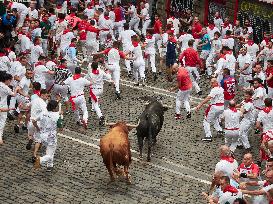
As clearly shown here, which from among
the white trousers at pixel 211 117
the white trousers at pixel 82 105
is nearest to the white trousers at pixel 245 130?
the white trousers at pixel 211 117

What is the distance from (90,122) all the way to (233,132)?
17.4 feet

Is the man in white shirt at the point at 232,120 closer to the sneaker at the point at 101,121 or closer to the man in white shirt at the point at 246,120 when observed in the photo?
the man in white shirt at the point at 246,120

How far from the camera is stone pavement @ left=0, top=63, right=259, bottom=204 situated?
17.1 metres

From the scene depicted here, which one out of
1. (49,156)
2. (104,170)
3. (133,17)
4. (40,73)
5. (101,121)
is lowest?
(104,170)

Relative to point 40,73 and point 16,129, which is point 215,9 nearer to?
point 40,73

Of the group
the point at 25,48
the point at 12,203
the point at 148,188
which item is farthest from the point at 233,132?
the point at 25,48

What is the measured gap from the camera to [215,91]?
68.3 ft

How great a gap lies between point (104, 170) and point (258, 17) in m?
15.8

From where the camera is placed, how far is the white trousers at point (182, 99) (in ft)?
73.5

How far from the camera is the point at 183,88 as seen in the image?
72.8ft

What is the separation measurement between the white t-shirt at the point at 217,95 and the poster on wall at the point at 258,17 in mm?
11157

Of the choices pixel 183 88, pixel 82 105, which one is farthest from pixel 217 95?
pixel 82 105

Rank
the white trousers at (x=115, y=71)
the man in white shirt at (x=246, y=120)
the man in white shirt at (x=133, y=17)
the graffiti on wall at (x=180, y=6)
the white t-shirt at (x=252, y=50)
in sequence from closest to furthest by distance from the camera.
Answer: the man in white shirt at (x=246, y=120), the white trousers at (x=115, y=71), the white t-shirt at (x=252, y=50), the man in white shirt at (x=133, y=17), the graffiti on wall at (x=180, y=6)

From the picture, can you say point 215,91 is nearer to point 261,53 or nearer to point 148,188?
point 148,188
